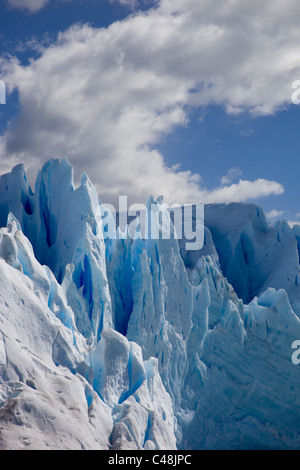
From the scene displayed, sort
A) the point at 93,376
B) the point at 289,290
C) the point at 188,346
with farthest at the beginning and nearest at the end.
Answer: the point at 289,290 → the point at 188,346 → the point at 93,376

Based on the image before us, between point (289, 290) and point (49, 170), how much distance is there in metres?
8.65

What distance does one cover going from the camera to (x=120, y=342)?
8.66m

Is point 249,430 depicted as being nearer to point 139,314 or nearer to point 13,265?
point 139,314

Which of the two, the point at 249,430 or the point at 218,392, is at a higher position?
the point at 218,392

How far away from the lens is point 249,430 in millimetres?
11961

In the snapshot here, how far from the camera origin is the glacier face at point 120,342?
7250mm

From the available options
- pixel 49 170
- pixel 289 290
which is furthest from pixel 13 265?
pixel 289 290

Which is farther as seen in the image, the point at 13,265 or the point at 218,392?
the point at 218,392

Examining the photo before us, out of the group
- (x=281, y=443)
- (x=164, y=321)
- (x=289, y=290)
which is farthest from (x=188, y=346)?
(x=289, y=290)

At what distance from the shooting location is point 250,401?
12.3 meters

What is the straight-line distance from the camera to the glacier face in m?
7.25
